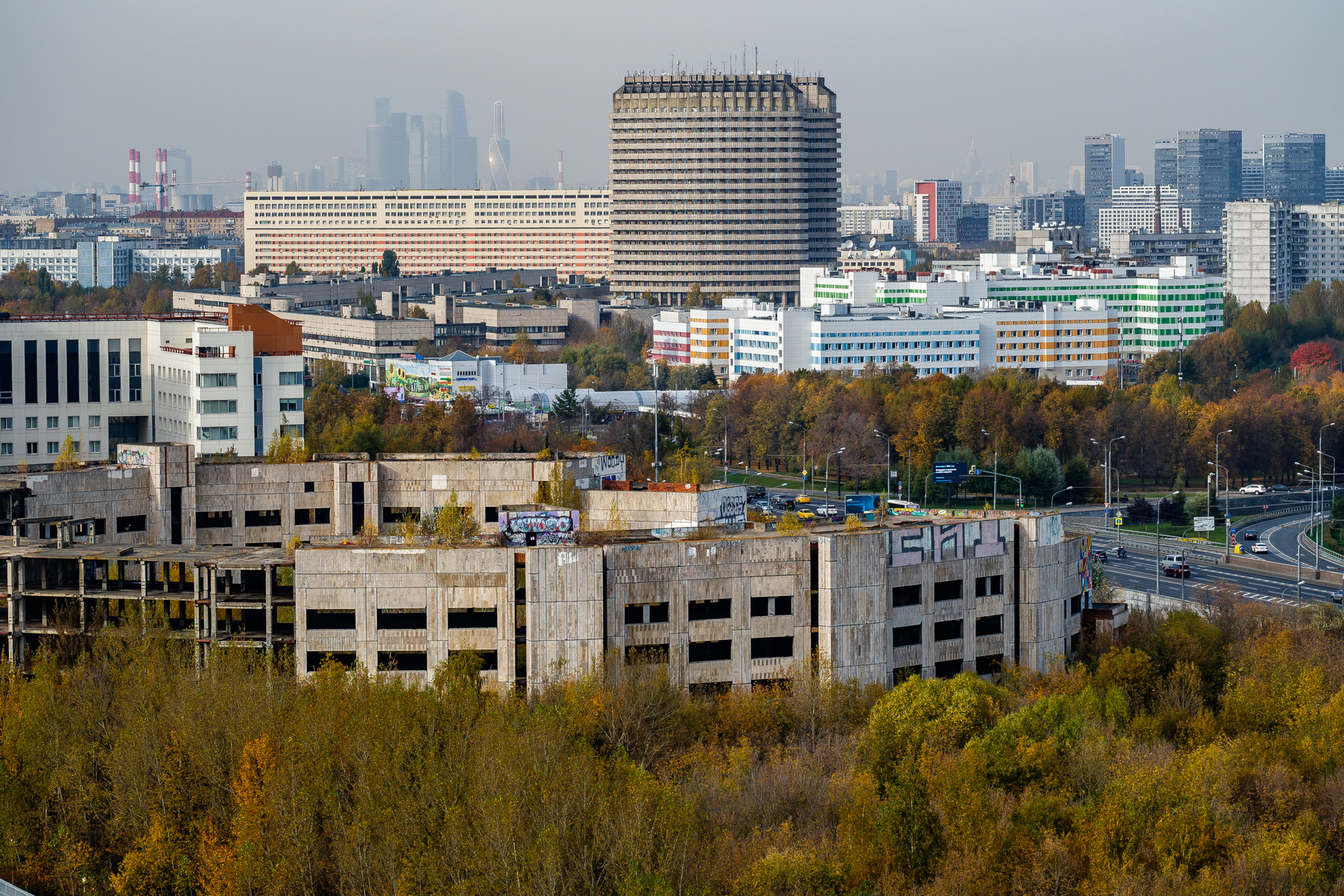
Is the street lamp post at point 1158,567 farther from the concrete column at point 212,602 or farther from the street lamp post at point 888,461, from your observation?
the concrete column at point 212,602

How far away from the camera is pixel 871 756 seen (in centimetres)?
4153

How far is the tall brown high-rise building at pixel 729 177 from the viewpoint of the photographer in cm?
17750

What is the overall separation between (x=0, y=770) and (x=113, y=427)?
41.8 meters

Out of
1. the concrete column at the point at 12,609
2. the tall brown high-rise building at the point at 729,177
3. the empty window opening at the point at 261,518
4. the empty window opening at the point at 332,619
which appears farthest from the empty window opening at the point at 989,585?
the tall brown high-rise building at the point at 729,177

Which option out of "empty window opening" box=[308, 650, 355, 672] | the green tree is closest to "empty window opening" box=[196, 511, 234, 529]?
"empty window opening" box=[308, 650, 355, 672]

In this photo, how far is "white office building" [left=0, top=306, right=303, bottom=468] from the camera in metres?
77.7

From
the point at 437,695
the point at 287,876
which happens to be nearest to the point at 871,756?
the point at 437,695

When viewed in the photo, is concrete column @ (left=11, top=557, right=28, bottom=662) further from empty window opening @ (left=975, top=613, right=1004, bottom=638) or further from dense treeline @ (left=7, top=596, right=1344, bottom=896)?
empty window opening @ (left=975, top=613, right=1004, bottom=638)

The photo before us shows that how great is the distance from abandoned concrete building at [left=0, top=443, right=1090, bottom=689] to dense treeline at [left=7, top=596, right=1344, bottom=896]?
3.20ft

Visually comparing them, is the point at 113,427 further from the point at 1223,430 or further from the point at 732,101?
the point at 732,101

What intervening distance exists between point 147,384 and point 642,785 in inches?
1927

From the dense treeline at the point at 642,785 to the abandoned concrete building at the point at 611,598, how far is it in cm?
97

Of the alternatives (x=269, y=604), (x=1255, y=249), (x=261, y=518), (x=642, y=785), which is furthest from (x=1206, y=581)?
(x=1255, y=249)

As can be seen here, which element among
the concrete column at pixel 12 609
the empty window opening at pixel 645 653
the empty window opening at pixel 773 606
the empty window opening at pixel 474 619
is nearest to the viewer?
the empty window opening at pixel 645 653
